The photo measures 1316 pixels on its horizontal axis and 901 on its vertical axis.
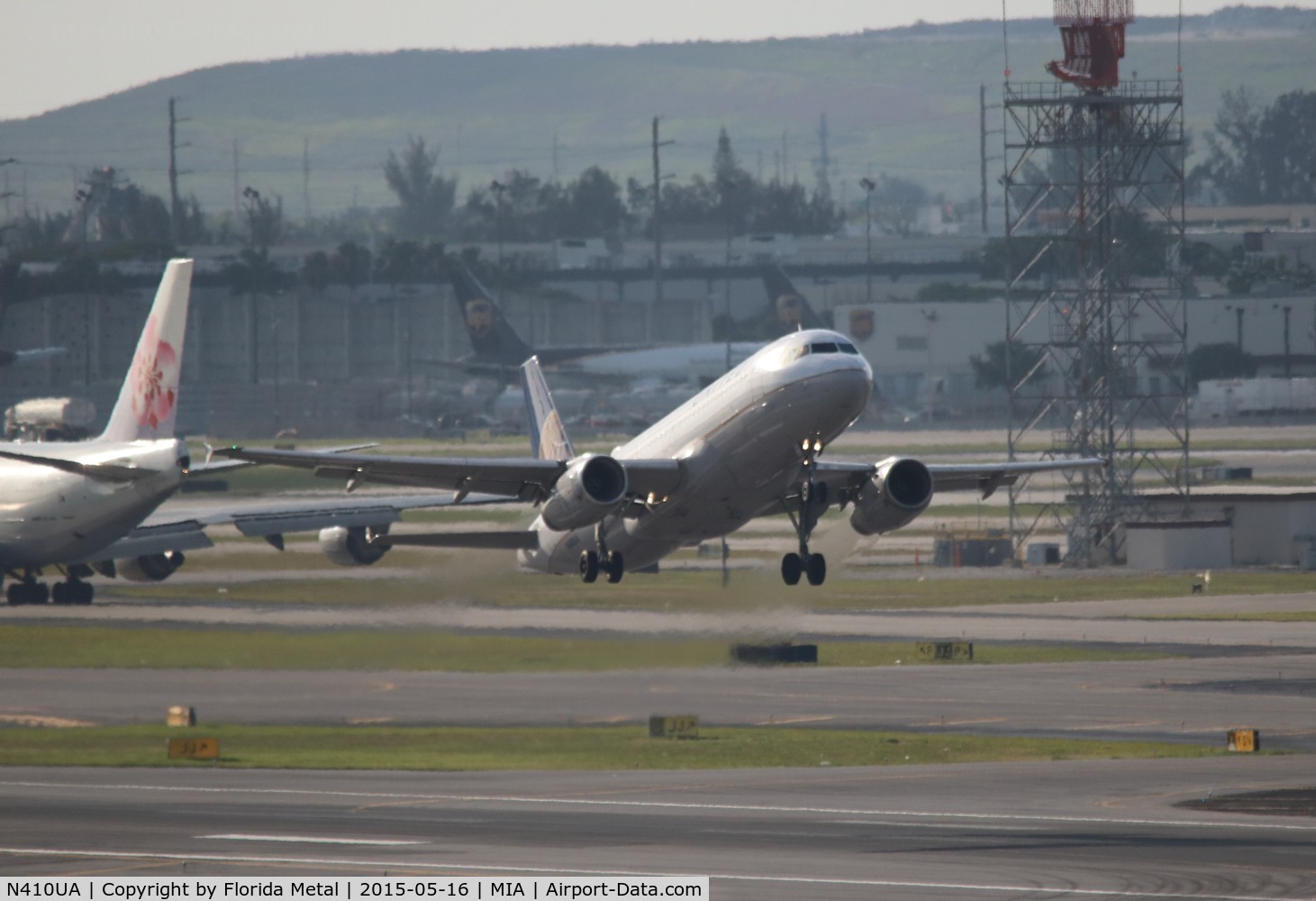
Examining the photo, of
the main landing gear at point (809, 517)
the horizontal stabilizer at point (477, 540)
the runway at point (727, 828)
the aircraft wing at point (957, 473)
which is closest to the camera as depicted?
the runway at point (727, 828)

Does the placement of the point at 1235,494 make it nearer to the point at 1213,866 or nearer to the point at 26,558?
the point at 26,558

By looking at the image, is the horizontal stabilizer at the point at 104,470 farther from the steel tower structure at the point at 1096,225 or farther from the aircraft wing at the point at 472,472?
the steel tower structure at the point at 1096,225

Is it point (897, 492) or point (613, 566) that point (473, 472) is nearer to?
point (613, 566)

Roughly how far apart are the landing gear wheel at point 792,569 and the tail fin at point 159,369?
92.2 feet

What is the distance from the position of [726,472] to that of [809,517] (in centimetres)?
239

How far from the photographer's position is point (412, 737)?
56125 millimetres

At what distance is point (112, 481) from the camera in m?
71.0

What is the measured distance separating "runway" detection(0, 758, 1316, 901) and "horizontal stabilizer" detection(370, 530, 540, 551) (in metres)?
10.8

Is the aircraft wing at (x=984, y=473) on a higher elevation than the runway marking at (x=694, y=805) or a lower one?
higher

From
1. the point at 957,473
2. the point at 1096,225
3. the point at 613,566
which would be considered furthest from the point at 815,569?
the point at 1096,225

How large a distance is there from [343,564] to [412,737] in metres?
24.8

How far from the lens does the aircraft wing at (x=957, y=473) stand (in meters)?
52.6

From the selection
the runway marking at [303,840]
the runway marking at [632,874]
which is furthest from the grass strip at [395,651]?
the runway marking at [632,874]
